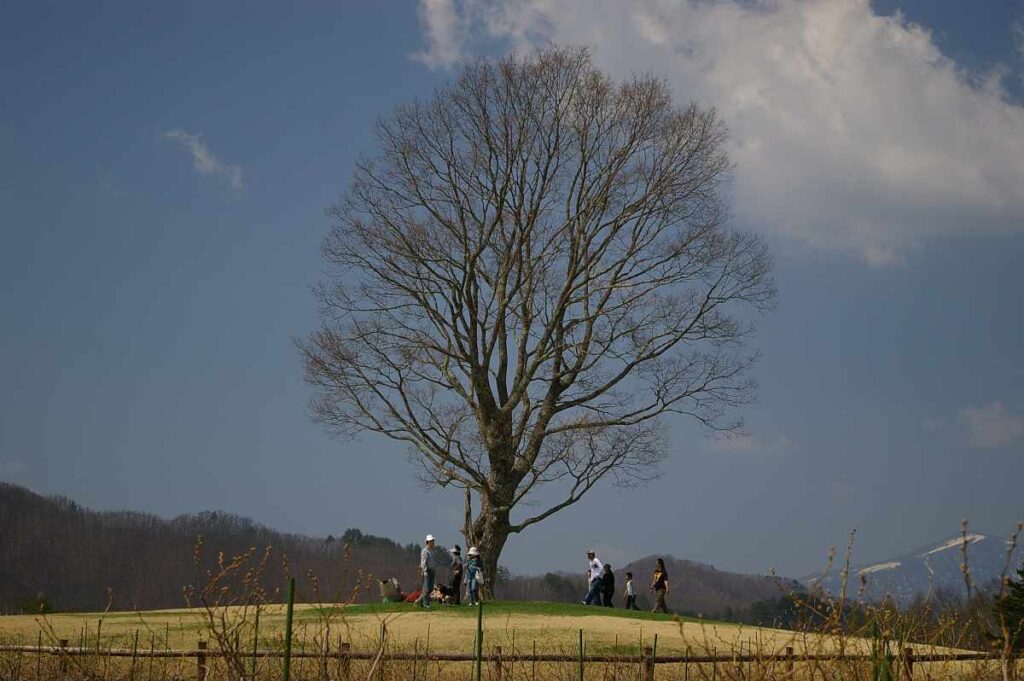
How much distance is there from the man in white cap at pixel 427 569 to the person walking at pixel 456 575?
1878mm

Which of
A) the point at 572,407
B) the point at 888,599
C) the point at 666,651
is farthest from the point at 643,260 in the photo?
the point at 888,599

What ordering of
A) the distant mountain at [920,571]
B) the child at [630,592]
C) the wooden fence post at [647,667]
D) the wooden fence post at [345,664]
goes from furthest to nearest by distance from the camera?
the child at [630,592] < the wooden fence post at [647,667] < the wooden fence post at [345,664] < the distant mountain at [920,571]

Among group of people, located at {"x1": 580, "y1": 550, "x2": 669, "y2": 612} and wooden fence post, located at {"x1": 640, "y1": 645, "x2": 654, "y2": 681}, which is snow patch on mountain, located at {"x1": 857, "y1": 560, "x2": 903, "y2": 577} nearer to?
wooden fence post, located at {"x1": 640, "y1": 645, "x2": 654, "y2": 681}

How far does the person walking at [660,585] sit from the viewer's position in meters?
24.9

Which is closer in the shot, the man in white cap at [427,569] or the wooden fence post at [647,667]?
the wooden fence post at [647,667]

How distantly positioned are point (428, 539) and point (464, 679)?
1081cm

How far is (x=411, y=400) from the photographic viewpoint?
26703mm

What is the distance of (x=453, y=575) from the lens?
973 inches

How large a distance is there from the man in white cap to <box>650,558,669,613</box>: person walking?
18.0ft

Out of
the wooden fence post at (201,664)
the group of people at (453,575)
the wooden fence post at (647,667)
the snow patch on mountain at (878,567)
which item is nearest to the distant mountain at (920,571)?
the snow patch on mountain at (878,567)

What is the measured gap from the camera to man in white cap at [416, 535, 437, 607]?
72.4 ft

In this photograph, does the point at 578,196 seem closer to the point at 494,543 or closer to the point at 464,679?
the point at 494,543

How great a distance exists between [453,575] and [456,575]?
4.2 inches

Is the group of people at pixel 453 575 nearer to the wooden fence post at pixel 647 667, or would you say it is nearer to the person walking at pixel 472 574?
the person walking at pixel 472 574
